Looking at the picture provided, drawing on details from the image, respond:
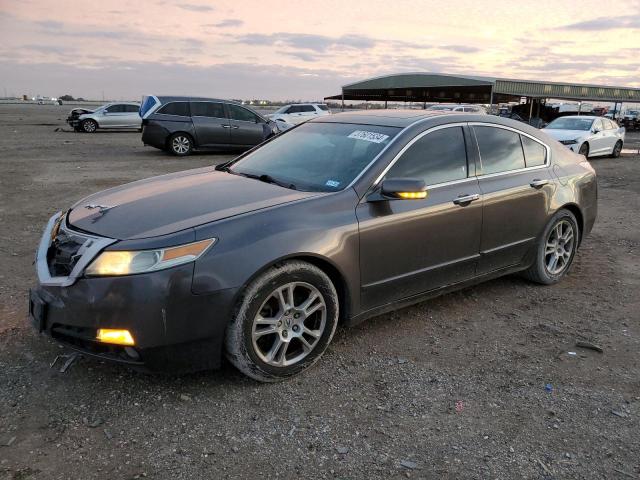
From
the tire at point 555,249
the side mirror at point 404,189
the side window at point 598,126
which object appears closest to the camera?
the side mirror at point 404,189

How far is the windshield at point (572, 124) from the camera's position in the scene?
17.5 metres

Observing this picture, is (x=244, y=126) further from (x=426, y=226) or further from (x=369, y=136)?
(x=426, y=226)

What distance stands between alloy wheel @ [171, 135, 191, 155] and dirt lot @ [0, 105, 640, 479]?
40.0ft

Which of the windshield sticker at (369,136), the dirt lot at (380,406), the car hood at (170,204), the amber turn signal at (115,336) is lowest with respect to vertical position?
the dirt lot at (380,406)

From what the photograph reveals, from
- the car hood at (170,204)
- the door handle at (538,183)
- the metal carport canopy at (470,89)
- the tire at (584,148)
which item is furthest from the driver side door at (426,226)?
the metal carport canopy at (470,89)

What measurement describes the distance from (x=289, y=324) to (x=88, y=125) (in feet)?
91.1

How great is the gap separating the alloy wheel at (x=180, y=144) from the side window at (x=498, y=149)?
13.2 m

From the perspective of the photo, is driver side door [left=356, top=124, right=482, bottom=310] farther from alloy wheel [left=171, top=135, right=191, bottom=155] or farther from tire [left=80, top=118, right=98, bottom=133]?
tire [left=80, top=118, right=98, bottom=133]

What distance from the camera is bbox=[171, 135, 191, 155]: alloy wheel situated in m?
16.4

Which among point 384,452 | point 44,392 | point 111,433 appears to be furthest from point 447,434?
point 44,392

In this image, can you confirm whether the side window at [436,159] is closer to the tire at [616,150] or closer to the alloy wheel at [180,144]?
the alloy wheel at [180,144]

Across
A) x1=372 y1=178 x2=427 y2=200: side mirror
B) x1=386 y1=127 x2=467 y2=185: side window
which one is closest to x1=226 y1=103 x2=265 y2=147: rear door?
x1=386 y1=127 x2=467 y2=185: side window

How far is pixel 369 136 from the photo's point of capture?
13.2 feet

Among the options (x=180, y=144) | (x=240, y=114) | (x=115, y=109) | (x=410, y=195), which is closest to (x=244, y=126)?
(x=240, y=114)
